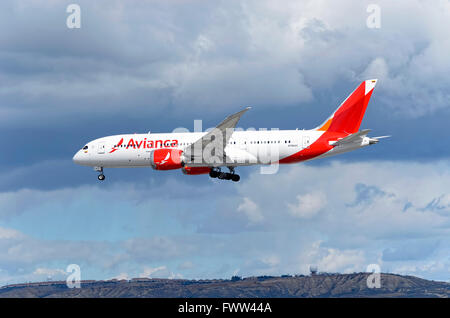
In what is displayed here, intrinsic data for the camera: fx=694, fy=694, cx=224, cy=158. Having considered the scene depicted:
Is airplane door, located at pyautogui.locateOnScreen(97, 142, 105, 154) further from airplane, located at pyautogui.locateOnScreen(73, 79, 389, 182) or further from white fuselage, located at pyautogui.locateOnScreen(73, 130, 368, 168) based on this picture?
airplane, located at pyautogui.locateOnScreen(73, 79, 389, 182)

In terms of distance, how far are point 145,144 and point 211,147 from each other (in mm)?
10108

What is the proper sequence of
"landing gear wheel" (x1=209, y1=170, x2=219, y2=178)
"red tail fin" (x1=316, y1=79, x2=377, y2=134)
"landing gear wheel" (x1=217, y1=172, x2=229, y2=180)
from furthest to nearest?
"landing gear wheel" (x1=217, y1=172, x2=229, y2=180) < "landing gear wheel" (x1=209, y1=170, x2=219, y2=178) < "red tail fin" (x1=316, y1=79, x2=377, y2=134)

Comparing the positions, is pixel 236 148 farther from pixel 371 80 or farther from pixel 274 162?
pixel 371 80

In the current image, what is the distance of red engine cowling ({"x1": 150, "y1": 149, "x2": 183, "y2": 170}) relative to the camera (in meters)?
85.1

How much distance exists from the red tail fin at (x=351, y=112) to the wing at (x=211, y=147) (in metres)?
12.6

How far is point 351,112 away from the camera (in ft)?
296

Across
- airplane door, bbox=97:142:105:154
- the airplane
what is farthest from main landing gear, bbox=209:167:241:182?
airplane door, bbox=97:142:105:154

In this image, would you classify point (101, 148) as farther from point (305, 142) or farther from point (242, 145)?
point (305, 142)

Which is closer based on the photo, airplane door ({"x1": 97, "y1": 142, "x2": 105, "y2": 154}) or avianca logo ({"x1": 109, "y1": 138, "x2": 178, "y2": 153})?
avianca logo ({"x1": 109, "y1": 138, "x2": 178, "y2": 153})

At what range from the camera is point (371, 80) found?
92.8m

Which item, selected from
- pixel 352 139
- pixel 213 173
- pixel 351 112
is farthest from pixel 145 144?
pixel 351 112

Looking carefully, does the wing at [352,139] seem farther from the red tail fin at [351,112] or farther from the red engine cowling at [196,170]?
the red engine cowling at [196,170]
